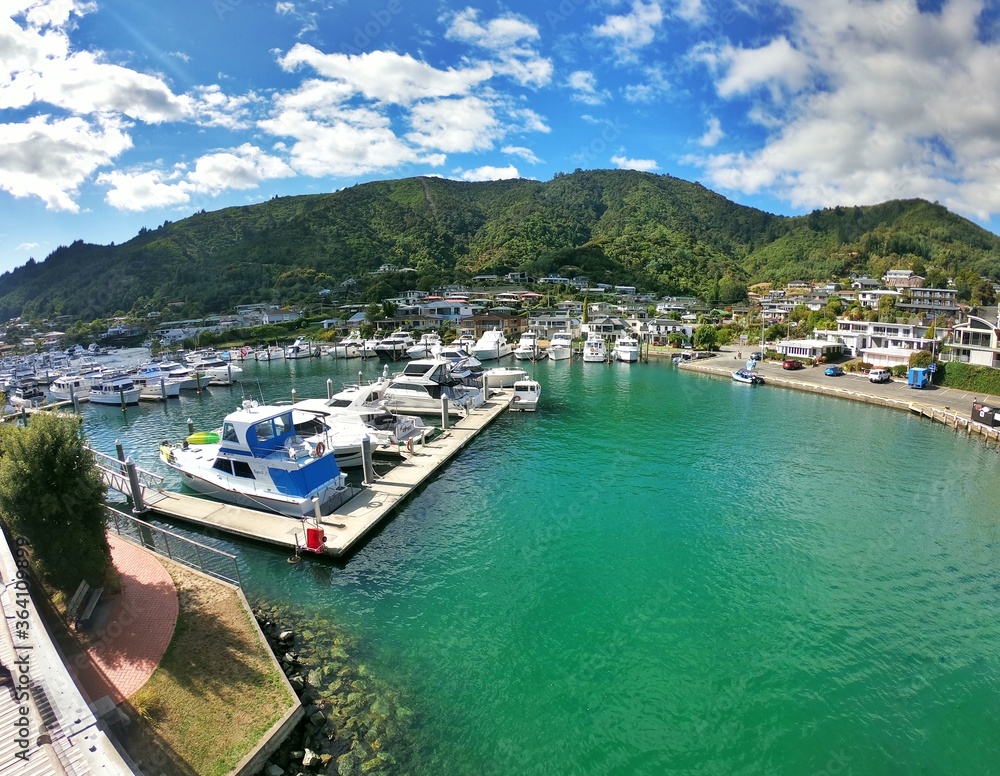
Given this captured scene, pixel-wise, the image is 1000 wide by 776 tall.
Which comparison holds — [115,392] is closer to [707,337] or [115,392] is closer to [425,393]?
[425,393]

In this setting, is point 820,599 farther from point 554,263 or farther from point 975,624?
point 554,263

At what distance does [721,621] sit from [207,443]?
24.0m

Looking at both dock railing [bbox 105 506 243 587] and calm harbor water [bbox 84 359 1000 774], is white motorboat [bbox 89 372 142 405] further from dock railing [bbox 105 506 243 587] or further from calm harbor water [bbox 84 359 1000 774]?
dock railing [bbox 105 506 243 587]

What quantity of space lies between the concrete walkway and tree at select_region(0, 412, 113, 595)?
1.08 meters

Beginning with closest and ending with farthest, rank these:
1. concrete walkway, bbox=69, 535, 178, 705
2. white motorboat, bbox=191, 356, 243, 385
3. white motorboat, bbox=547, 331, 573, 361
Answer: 1. concrete walkway, bbox=69, 535, 178, 705
2. white motorboat, bbox=191, 356, 243, 385
3. white motorboat, bbox=547, 331, 573, 361

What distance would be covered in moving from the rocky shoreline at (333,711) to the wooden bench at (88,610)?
3688 mm

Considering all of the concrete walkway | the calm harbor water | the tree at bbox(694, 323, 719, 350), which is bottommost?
the calm harbor water

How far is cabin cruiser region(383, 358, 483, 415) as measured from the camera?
113 ft

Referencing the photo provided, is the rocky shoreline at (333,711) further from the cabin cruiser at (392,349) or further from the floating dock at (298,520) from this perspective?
the cabin cruiser at (392,349)

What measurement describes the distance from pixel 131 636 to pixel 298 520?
7625 millimetres

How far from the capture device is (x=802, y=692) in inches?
449

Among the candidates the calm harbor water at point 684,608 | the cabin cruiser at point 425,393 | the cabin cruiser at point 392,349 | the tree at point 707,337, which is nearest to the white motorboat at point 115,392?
the calm harbor water at point 684,608

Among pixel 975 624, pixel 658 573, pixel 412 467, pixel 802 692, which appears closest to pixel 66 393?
pixel 412 467

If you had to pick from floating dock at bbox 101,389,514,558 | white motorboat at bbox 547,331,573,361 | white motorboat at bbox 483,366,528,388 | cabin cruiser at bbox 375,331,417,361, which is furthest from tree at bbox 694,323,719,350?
floating dock at bbox 101,389,514,558
